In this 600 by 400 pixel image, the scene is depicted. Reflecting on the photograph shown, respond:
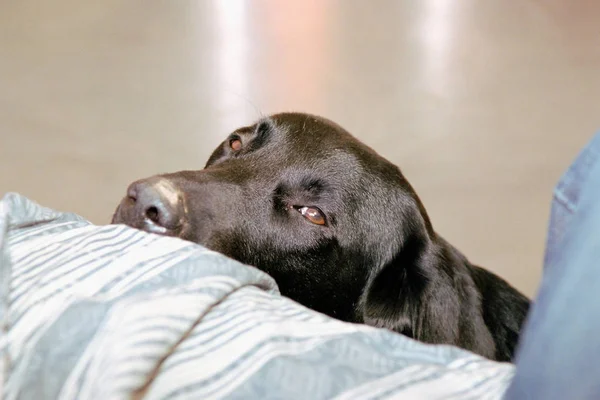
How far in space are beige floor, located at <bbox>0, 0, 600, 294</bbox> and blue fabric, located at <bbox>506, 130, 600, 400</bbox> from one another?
1.82 metres

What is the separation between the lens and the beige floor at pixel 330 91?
243 centimetres

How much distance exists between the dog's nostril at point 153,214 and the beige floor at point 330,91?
1.26 meters

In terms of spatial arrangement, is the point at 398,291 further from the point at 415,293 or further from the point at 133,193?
the point at 133,193

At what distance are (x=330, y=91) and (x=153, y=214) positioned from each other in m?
2.03

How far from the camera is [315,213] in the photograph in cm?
140

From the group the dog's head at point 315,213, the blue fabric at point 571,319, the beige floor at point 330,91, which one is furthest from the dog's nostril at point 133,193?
the beige floor at point 330,91

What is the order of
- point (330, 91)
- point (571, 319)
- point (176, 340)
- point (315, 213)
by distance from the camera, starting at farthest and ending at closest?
point (330, 91)
point (315, 213)
point (176, 340)
point (571, 319)

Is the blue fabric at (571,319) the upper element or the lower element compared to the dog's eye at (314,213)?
upper

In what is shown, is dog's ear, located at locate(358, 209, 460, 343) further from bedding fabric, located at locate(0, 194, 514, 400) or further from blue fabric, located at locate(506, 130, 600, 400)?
blue fabric, located at locate(506, 130, 600, 400)

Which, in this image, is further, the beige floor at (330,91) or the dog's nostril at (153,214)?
the beige floor at (330,91)

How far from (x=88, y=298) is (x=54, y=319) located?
0.15 feet

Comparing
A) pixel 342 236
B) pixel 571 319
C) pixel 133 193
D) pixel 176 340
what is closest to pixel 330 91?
pixel 342 236

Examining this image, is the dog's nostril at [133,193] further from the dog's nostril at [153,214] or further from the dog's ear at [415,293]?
the dog's ear at [415,293]

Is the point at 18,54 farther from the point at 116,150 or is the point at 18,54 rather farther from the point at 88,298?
the point at 88,298
